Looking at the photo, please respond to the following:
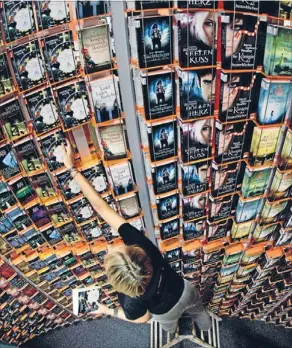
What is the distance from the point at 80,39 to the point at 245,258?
2.23 metres

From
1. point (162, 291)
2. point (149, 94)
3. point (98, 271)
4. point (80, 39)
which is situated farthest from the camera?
point (98, 271)

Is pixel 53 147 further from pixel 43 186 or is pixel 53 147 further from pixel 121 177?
pixel 121 177

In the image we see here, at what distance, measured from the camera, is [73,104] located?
1826 mm

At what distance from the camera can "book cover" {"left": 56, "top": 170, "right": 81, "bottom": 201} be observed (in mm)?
2175

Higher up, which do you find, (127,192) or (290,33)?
(290,33)

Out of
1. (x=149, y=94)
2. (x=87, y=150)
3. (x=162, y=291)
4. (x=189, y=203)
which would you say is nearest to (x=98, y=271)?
(x=162, y=291)

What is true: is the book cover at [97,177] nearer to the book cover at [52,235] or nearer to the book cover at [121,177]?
the book cover at [121,177]

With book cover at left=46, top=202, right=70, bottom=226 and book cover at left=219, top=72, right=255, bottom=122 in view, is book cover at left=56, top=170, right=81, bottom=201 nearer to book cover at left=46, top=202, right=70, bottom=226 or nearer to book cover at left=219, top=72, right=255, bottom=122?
book cover at left=46, top=202, right=70, bottom=226

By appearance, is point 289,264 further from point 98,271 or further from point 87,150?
point 87,150

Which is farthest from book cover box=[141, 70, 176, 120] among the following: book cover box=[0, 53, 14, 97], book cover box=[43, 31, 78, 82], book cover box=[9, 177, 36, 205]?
book cover box=[9, 177, 36, 205]

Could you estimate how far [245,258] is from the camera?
3.06 metres

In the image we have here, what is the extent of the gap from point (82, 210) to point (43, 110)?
0.87 meters

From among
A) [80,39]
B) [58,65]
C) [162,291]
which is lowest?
[162,291]

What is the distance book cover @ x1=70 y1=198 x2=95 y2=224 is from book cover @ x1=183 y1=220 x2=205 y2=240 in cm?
68
